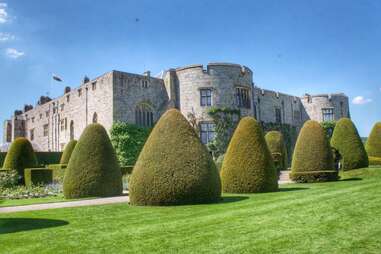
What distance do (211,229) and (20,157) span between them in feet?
68.1

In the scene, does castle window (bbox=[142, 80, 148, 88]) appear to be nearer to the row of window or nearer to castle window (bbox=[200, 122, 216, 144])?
the row of window

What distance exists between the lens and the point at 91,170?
14422 mm

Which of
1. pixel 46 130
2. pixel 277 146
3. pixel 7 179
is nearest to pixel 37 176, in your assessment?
pixel 7 179

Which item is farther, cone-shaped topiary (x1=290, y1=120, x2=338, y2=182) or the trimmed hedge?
cone-shaped topiary (x1=290, y1=120, x2=338, y2=182)

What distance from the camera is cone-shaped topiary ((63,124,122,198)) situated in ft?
47.0

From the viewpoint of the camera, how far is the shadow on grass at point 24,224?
773cm

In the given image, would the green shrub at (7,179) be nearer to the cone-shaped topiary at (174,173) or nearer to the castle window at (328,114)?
the cone-shaped topiary at (174,173)

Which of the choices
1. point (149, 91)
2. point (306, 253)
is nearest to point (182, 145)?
point (306, 253)

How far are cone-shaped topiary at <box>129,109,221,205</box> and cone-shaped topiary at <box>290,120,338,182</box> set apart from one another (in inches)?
309

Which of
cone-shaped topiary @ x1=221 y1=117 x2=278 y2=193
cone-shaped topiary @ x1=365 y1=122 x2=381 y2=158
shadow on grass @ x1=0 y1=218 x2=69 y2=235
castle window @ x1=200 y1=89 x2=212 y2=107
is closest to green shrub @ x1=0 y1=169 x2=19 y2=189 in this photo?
shadow on grass @ x1=0 y1=218 x2=69 y2=235

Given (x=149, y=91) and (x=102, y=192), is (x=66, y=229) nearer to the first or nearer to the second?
(x=102, y=192)

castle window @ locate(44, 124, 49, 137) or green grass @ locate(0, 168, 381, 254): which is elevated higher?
castle window @ locate(44, 124, 49, 137)

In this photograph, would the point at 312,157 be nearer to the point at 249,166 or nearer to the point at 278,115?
the point at 249,166

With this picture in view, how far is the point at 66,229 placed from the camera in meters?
7.43
